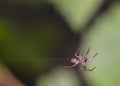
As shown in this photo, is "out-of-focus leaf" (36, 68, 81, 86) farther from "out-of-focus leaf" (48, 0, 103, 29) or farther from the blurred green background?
"out-of-focus leaf" (48, 0, 103, 29)

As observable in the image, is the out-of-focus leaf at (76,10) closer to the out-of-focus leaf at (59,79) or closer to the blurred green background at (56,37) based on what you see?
the blurred green background at (56,37)

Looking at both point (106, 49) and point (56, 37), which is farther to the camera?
point (56, 37)

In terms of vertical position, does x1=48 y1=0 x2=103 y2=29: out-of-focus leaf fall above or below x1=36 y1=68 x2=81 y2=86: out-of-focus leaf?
above

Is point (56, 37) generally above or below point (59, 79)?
above

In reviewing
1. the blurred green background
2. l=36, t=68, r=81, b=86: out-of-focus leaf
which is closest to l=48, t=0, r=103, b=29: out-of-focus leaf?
the blurred green background

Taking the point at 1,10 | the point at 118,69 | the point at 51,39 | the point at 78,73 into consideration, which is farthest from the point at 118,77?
the point at 1,10

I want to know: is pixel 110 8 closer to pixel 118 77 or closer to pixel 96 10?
pixel 96 10

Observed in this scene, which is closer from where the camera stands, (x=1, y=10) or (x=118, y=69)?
(x=118, y=69)
